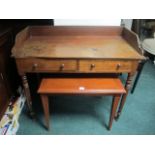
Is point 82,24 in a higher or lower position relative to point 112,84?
higher

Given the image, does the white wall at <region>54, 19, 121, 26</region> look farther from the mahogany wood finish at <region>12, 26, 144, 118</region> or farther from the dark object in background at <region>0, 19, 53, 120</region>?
the dark object in background at <region>0, 19, 53, 120</region>

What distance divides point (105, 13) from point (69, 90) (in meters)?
0.75

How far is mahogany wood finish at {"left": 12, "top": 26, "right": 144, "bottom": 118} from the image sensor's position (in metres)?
1.13

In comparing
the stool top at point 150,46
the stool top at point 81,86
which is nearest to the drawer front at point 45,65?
the stool top at point 81,86

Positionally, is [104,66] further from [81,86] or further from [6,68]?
[6,68]

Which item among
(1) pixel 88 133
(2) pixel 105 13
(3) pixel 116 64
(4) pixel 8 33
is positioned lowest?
(1) pixel 88 133

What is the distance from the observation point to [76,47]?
4.30 feet

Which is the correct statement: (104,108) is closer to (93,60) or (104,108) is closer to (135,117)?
(135,117)

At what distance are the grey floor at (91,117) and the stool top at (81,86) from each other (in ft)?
1.74

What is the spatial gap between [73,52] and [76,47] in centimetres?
13

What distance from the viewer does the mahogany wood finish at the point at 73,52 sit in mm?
1133

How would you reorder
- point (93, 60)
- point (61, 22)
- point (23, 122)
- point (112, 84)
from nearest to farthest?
point (93, 60), point (112, 84), point (23, 122), point (61, 22)

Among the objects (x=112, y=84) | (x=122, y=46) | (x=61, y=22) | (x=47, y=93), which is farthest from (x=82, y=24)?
(x=47, y=93)

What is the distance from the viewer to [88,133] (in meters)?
1.44
